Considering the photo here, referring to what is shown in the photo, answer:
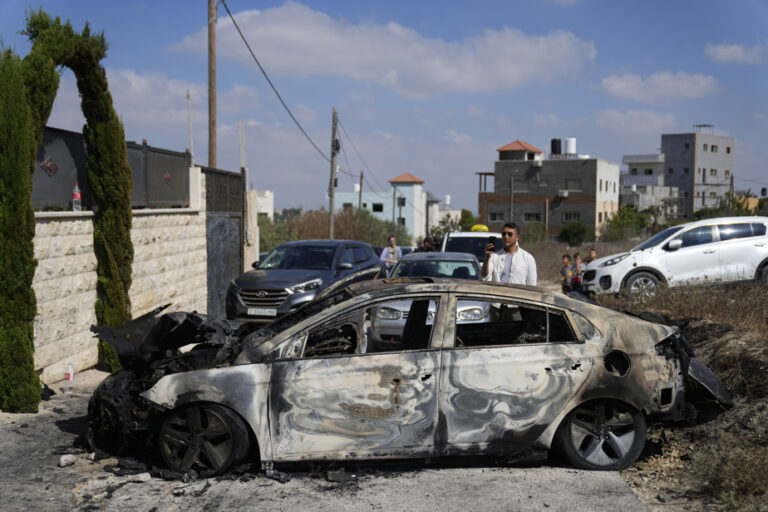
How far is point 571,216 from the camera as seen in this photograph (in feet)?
245

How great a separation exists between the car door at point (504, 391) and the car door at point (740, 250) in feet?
32.8

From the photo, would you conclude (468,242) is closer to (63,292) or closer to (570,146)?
(63,292)

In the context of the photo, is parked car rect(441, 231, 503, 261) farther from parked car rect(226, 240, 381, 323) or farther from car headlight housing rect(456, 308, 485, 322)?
car headlight housing rect(456, 308, 485, 322)

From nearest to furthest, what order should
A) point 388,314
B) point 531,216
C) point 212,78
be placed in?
1. point 388,314
2. point 212,78
3. point 531,216

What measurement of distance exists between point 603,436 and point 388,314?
8.23ft

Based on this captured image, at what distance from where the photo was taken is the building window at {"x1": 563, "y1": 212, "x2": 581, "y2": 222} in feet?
244

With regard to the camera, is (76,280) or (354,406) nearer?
(354,406)

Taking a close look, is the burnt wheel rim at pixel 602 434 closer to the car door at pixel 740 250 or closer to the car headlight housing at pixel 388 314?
the car headlight housing at pixel 388 314

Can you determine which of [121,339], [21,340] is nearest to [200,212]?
[21,340]

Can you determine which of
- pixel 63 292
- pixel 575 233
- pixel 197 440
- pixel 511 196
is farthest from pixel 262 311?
pixel 575 233

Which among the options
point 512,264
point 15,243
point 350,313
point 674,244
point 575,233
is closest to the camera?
point 350,313

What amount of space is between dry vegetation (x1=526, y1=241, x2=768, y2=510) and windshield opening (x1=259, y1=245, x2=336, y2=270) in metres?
7.97

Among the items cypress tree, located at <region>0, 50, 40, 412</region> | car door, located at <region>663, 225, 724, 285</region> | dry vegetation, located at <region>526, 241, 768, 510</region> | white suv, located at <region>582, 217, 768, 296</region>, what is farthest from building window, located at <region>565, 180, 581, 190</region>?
cypress tree, located at <region>0, 50, 40, 412</region>

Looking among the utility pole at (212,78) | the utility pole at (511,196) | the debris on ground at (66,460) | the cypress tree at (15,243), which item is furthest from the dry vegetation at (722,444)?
the utility pole at (511,196)
